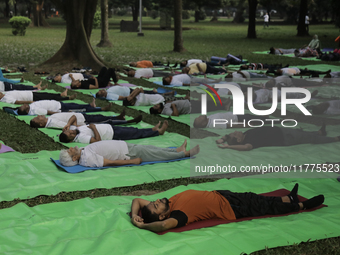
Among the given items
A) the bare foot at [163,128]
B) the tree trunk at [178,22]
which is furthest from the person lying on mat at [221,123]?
the tree trunk at [178,22]

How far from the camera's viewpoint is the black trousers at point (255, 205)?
4.45 meters

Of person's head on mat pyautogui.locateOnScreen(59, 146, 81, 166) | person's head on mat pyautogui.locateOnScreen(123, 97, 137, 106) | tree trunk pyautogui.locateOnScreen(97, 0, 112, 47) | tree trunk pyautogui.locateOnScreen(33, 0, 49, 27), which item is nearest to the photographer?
person's head on mat pyautogui.locateOnScreen(59, 146, 81, 166)

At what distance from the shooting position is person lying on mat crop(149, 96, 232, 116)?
892cm

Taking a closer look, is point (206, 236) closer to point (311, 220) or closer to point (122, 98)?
point (311, 220)

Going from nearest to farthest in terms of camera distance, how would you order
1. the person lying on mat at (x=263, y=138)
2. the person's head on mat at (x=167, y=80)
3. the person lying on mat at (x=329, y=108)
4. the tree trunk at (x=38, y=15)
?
the person lying on mat at (x=263, y=138) → the person lying on mat at (x=329, y=108) → the person's head on mat at (x=167, y=80) → the tree trunk at (x=38, y=15)

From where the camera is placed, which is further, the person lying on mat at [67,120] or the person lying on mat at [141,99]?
the person lying on mat at [141,99]

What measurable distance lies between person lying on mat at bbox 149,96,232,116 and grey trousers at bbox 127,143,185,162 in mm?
2619

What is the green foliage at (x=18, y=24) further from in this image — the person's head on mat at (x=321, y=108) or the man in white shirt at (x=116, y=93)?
the person's head on mat at (x=321, y=108)

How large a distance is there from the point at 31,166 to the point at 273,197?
346 centimetres

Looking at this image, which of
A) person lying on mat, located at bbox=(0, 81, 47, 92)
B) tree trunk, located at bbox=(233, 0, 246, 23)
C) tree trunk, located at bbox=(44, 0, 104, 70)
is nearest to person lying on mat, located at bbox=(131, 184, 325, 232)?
person lying on mat, located at bbox=(0, 81, 47, 92)

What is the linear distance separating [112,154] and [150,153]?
1.94 feet

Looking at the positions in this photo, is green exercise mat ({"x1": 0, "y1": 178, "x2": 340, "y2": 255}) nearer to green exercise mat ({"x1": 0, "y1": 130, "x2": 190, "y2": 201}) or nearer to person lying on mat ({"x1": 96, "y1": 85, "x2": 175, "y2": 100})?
green exercise mat ({"x1": 0, "y1": 130, "x2": 190, "y2": 201})

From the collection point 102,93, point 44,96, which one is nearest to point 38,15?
point 102,93

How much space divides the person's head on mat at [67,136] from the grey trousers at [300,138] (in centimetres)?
361
